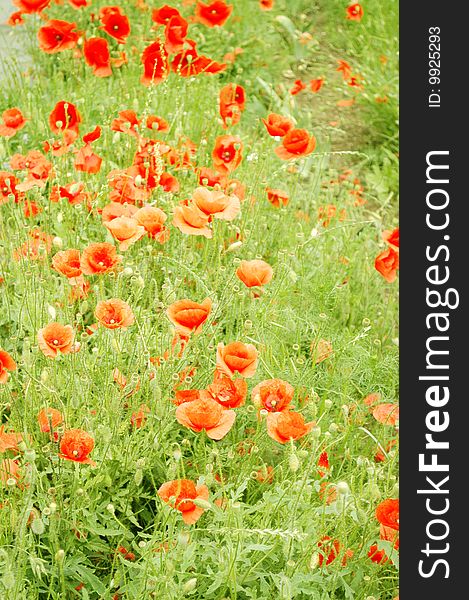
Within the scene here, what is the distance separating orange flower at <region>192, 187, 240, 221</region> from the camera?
2197 mm

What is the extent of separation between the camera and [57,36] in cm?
322

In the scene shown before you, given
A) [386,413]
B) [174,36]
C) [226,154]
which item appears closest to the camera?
[386,413]

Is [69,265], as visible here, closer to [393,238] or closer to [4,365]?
[4,365]

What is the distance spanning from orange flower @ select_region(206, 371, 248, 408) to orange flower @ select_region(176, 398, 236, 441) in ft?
0.23

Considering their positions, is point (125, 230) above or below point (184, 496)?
above

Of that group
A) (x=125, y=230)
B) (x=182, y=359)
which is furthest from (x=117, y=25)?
(x=182, y=359)

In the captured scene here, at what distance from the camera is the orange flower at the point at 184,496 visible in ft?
5.65

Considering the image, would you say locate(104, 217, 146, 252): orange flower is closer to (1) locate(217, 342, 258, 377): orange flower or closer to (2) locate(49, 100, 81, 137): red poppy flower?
(1) locate(217, 342, 258, 377): orange flower

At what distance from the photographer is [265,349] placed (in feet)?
7.97

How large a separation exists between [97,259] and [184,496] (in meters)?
0.63

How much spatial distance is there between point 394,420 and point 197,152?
1425mm

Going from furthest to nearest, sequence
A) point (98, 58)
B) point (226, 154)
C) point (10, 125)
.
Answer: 1. point (98, 58)
2. point (10, 125)
3. point (226, 154)

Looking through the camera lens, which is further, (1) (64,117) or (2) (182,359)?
(1) (64,117)

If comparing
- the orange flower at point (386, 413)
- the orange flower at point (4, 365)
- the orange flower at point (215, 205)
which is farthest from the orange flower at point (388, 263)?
the orange flower at point (4, 365)
